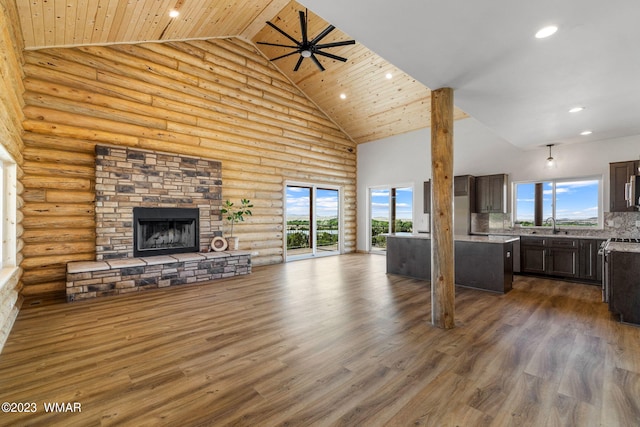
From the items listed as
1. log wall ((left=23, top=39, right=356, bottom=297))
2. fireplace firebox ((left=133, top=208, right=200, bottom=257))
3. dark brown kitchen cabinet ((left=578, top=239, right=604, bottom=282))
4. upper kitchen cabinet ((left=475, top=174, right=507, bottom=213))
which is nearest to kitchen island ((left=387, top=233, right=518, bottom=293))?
dark brown kitchen cabinet ((left=578, top=239, right=604, bottom=282))

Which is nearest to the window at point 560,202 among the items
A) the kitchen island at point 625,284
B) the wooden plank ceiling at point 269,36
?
the wooden plank ceiling at point 269,36

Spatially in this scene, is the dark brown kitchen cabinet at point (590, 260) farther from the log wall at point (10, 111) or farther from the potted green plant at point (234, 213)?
the log wall at point (10, 111)

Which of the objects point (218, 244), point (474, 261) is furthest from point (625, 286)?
point (218, 244)

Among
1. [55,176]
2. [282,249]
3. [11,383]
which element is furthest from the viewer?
[282,249]

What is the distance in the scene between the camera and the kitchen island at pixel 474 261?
466cm

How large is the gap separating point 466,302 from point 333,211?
5.39 meters

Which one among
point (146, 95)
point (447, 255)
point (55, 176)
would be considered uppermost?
point (146, 95)

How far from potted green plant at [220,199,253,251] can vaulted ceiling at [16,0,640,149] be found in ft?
11.1

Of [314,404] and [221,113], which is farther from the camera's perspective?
[221,113]

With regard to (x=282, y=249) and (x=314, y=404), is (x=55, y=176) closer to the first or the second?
(x=282, y=249)

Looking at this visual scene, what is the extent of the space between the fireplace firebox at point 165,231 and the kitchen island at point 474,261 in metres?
4.23

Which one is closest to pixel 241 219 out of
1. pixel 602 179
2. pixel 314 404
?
pixel 314 404

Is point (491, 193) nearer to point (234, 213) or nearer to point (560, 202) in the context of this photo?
point (560, 202)

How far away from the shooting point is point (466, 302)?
13.8ft
